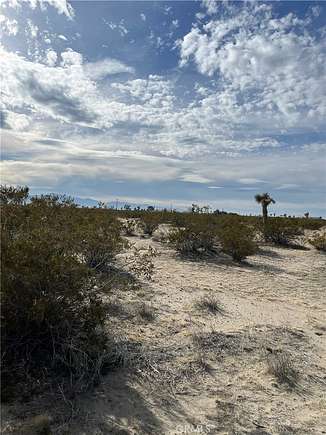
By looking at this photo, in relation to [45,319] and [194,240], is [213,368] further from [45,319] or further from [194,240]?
[194,240]

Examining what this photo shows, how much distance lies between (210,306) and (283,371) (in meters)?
2.33

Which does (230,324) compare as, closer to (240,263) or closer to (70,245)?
(70,245)

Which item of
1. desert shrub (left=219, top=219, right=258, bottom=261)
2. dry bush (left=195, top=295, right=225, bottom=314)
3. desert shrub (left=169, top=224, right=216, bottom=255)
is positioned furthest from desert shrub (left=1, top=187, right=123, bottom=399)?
desert shrub (left=219, top=219, right=258, bottom=261)

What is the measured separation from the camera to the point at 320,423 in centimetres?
390

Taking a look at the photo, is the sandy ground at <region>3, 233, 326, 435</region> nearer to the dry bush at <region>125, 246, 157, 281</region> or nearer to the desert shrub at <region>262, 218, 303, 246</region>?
the dry bush at <region>125, 246, 157, 281</region>

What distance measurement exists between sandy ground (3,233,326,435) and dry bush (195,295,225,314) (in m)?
0.05

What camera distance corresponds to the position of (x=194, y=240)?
501 inches

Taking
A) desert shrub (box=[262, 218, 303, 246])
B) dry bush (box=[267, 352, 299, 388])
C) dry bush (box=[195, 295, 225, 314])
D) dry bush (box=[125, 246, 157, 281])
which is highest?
desert shrub (box=[262, 218, 303, 246])

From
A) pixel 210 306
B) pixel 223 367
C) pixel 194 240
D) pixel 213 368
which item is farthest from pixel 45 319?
pixel 194 240

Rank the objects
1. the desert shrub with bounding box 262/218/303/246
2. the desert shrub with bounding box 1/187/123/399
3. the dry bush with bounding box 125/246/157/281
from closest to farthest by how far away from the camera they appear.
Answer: the desert shrub with bounding box 1/187/123/399 → the dry bush with bounding box 125/246/157/281 → the desert shrub with bounding box 262/218/303/246

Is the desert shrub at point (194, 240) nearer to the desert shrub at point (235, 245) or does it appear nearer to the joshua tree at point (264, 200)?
the desert shrub at point (235, 245)

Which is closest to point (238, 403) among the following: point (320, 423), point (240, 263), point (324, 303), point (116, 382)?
point (320, 423)

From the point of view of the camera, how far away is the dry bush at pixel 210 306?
6828 millimetres

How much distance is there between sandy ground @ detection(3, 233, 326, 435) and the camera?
12.1 feet
